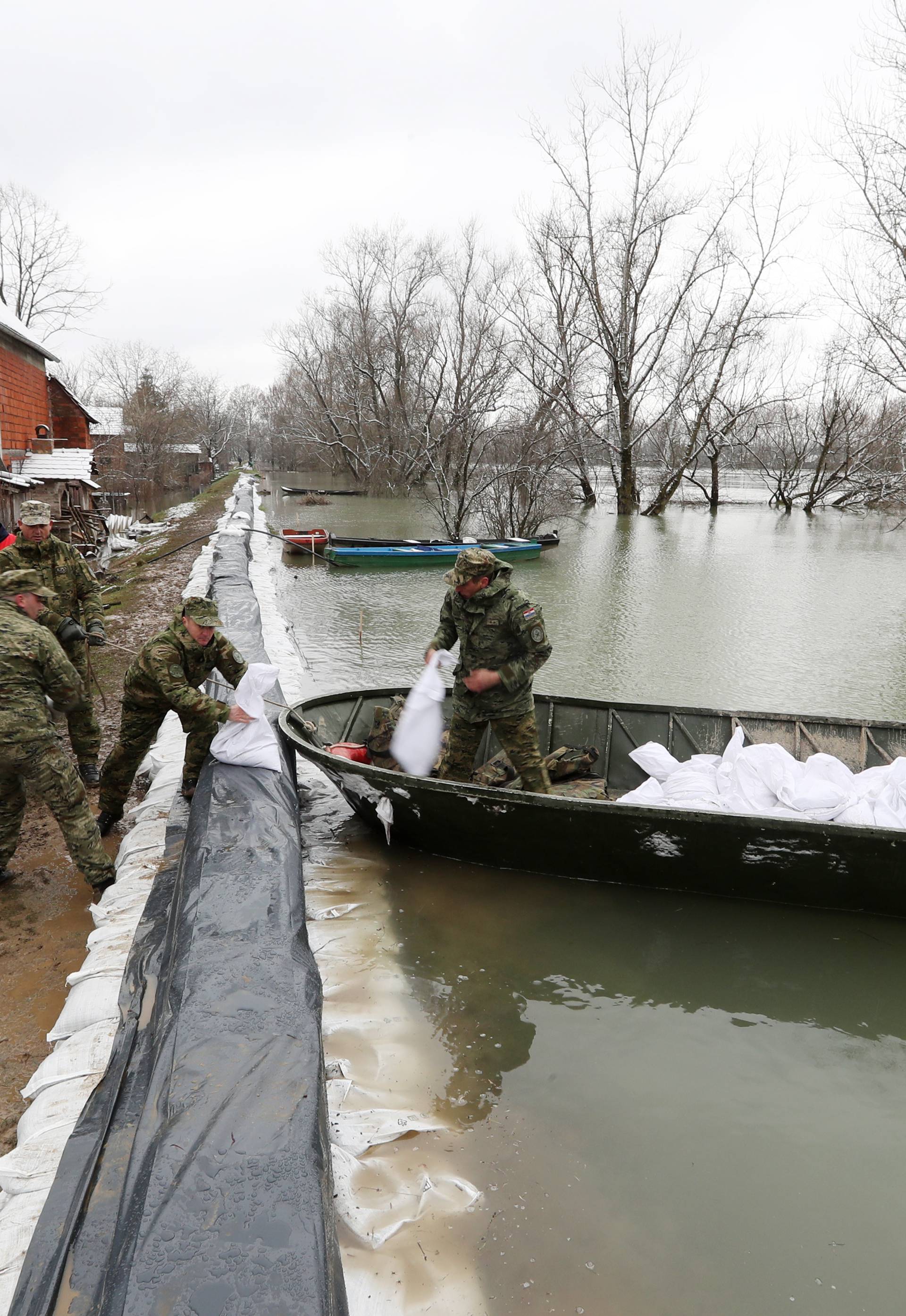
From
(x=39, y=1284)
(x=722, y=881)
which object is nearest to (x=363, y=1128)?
(x=39, y=1284)

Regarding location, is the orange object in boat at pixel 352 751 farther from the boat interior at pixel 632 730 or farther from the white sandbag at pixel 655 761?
the white sandbag at pixel 655 761

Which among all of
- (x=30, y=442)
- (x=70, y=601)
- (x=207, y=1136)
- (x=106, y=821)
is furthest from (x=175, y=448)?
(x=207, y=1136)

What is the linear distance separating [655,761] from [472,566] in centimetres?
225

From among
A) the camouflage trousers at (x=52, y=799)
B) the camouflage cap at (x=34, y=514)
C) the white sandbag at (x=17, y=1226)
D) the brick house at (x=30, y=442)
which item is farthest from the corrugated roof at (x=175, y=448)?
the white sandbag at (x=17, y=1226)

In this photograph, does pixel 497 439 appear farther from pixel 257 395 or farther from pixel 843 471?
pixel 257 395

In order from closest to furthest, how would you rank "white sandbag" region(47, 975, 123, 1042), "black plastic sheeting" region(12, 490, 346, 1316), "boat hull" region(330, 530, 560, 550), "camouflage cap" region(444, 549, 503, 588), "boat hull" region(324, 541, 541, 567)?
"black plastic sheeting" region(12, 490, 346, 1316) → "white sandbag" region(47, 975, 123, 1042) → "camouflage cap" region(444, 549, 503, 588) → "boat hull" region(324, 541, 541, 567) → "boat hull" region(330, 530, 560, 550)

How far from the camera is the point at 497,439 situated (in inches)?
827

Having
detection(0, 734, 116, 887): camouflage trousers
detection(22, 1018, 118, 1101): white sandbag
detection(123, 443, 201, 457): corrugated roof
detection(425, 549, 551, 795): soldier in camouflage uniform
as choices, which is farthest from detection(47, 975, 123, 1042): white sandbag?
detection(123, 443, 201, 457): corrugated roof

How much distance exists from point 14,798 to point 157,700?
101cm

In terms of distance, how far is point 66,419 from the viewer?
22.6 metres

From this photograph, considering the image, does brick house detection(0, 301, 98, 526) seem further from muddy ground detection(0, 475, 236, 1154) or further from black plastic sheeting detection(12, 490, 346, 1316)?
black plastic sheeting detection(12, 490, 346, 1316)

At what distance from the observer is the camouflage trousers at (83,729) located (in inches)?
225

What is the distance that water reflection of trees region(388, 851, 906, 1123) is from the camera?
13.5 feet

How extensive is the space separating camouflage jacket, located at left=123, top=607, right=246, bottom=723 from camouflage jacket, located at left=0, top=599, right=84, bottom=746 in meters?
0.43
